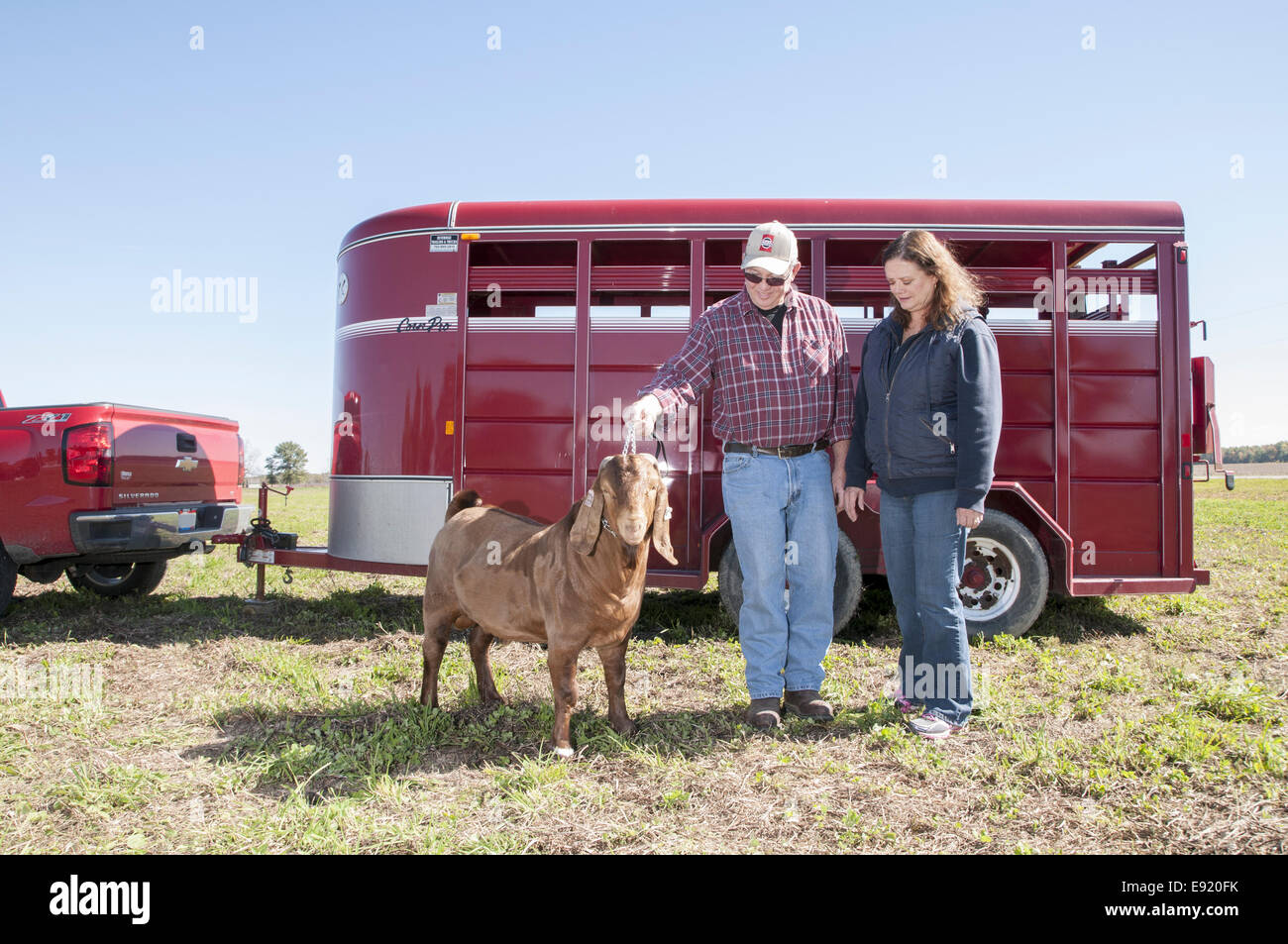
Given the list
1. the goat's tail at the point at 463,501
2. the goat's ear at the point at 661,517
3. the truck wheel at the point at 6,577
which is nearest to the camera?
the goat's ear at the point at 661,517

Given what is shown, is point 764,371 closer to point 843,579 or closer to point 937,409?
point 937,409

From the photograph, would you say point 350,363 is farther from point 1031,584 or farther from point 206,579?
point 1031,584

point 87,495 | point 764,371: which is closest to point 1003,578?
point 764,371

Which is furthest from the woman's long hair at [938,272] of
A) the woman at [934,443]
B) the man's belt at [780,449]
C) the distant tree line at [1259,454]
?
the distant tree line at [1259,454]

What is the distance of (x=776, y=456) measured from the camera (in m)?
3.39

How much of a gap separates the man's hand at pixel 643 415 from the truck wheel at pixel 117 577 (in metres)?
6.18

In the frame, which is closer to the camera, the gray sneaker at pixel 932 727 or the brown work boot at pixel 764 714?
the gray sneaker at pixel 932 727

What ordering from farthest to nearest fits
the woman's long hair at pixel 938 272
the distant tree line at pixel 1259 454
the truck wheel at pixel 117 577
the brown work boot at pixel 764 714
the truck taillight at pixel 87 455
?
1. the distant tree line at pixel 1259 454
2. the truck wheel at pixel 117 577
3. the truck taillight at pixel 87 455
4. the brown work boot at pixel 764 714
5. the woman's long hair at pixel 938 272

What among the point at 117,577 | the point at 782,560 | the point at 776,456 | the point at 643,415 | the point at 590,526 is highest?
the point at 643,415

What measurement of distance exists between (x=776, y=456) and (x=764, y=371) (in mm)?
408

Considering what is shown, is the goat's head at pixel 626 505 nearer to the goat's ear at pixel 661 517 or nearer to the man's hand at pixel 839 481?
the goat's ear at pixel 661 517

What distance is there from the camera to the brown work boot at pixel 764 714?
332 cm

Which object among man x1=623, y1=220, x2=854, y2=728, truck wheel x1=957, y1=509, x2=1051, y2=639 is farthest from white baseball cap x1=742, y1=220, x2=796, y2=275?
truck wheel x1=957, y1=509, x2=1051, y2=639
